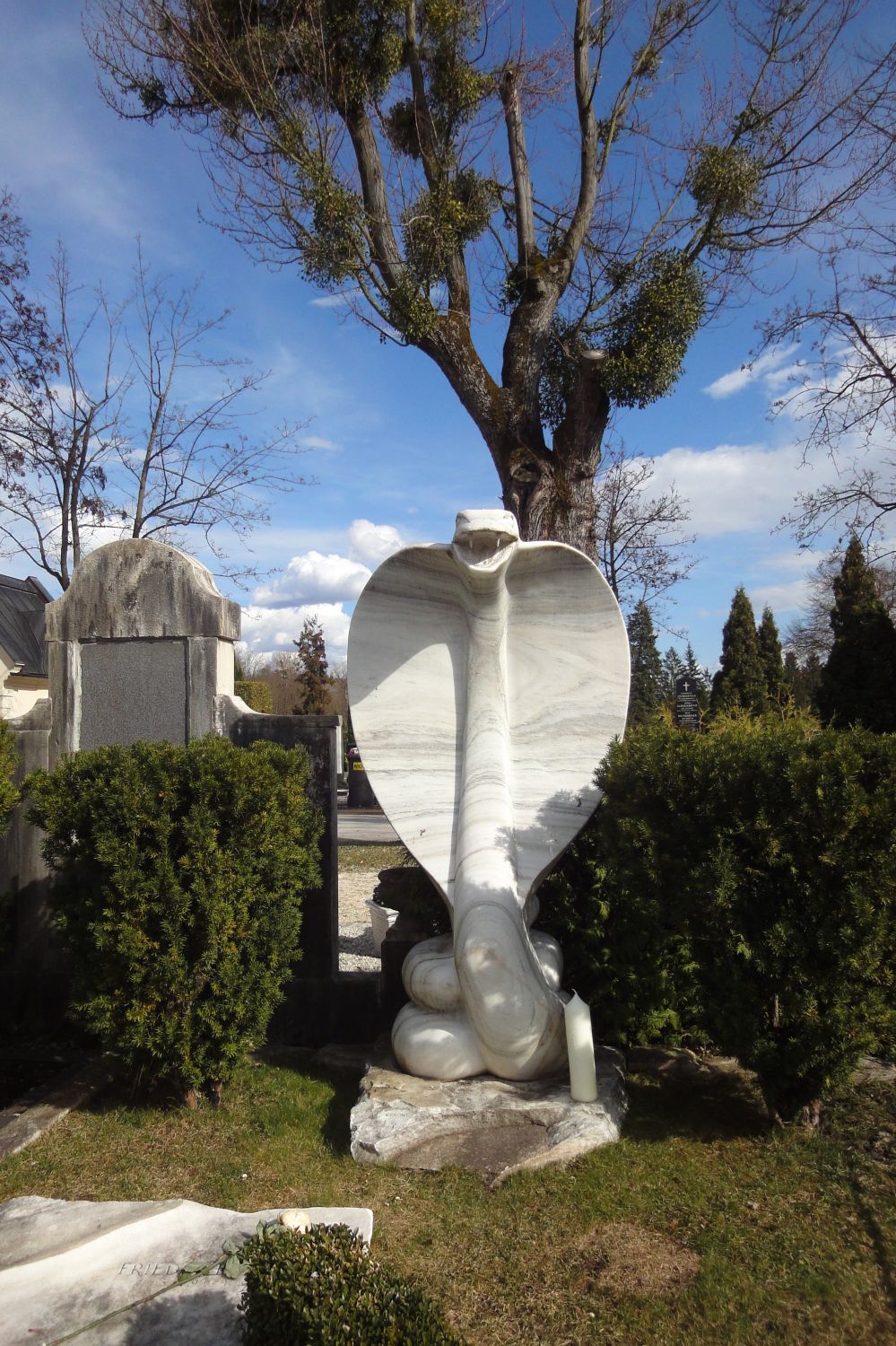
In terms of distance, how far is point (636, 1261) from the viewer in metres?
2.51

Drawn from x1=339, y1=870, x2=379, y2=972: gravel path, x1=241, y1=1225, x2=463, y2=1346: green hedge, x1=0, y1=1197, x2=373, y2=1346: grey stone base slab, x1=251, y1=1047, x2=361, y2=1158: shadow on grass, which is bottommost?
x1=339, y1=870, x2=379, y2=972: gravel path

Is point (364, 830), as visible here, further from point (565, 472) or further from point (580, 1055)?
point (580, 1055)

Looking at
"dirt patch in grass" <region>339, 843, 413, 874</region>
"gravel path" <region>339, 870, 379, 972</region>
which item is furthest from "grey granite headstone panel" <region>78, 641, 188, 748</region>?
"dirt patch in grass" <region>339, 843, 413, 874</region>

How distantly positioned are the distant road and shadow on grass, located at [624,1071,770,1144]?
24.5 feet

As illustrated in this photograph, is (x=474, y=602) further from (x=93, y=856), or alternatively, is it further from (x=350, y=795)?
(x=350, y=795)

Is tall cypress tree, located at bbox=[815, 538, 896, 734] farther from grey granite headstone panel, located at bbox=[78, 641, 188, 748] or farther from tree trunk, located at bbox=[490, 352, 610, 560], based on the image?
grey granite headstone panel, located at bbox=[78, 641, 188, 748]

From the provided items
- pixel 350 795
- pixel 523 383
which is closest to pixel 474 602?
pixel 523 383

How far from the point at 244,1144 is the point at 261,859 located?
1.09 metres

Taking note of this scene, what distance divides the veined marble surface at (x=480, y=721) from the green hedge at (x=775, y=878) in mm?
389

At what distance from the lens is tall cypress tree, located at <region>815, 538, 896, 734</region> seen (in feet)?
30.3

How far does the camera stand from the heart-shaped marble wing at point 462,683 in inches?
153

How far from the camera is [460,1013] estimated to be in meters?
3.59

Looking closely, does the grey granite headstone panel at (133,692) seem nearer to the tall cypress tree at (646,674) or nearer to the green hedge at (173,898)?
the green hedge at (173,898)

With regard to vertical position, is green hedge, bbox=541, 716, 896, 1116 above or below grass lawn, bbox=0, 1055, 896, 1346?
above
